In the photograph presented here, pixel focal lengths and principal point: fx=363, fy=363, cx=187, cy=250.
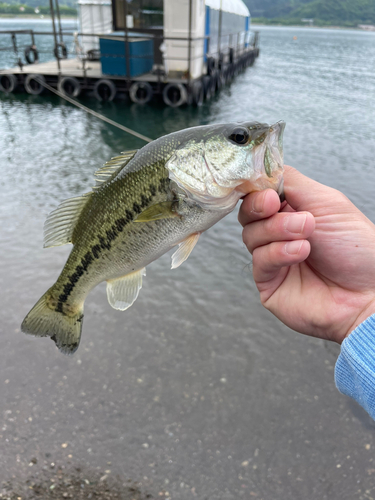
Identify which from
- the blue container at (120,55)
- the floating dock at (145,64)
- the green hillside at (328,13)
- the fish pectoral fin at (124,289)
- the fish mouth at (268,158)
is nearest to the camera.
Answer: the fish mouth at (268,158)

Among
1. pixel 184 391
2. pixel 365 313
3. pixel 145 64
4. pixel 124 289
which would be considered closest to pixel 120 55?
pixel 145 64

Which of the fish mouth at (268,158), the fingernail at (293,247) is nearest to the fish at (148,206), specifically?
the fish mouth at (268,158)

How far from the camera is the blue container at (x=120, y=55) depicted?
2031 centimetres

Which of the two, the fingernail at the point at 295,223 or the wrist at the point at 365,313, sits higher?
the fingernail at the point at 295,223

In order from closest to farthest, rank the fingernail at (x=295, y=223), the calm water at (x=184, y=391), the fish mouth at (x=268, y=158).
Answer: the fish mouth at (x=268, y=158) < the fingernail at (x=295, y=223) < the calm water at (x=184, y=391)

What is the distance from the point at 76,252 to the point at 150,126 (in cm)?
1714

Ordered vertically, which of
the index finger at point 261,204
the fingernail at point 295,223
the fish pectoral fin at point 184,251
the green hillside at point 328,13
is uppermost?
the green hillside at point 328,13

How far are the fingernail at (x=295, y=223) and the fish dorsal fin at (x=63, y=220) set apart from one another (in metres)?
1.28

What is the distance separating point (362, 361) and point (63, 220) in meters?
2.04

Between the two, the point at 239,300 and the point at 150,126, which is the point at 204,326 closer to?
the point at 239,300

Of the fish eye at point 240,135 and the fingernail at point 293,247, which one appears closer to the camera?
the fish eye at point 240,135

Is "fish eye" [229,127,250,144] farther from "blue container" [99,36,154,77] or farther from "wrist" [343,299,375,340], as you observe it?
"blue container" [99,36,154,77]

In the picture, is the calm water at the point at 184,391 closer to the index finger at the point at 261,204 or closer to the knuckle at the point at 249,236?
the knuckle at the point at 249,236

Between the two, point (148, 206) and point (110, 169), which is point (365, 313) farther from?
point (110, 169)
